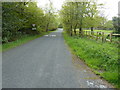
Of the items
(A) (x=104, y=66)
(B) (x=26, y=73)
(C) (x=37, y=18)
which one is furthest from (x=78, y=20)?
(B) (x=26, y=73)

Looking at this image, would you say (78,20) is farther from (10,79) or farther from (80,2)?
(10,79)

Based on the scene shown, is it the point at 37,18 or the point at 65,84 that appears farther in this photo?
the point at 37,18

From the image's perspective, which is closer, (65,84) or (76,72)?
(65,84)

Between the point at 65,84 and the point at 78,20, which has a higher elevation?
the point at 78,20

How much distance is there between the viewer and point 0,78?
3.27 m

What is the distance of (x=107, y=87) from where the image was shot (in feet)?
9.40

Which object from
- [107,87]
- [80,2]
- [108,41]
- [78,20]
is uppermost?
[80,2]

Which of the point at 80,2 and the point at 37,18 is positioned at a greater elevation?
the point at 80,2

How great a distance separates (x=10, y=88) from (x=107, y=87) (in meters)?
2.63

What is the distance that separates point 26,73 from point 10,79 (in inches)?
22.0

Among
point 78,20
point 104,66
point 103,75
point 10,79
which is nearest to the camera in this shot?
point 10,79

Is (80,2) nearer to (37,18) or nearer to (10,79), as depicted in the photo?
(37,18)

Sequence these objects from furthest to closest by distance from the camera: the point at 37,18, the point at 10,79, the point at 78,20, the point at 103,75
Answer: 1. the point at 37,18
2. the point at 78,20
3. the point at 103,75
4. the point at 10,79

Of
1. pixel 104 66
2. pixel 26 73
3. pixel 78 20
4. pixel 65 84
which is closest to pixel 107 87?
pixel 65 84
